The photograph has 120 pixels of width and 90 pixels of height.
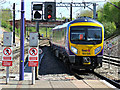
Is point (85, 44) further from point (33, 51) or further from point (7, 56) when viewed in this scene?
point (7, 56)

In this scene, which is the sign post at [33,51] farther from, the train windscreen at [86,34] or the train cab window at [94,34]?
the train cab window at [94,34]

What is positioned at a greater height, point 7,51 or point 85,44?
point 85,44

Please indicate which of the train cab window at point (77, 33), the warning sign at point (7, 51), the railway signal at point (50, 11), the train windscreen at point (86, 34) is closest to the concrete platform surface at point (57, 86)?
the warning sign at point (7, 51)

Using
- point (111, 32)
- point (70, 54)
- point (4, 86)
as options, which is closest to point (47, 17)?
point (70, 54)

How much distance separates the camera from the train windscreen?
618 inches

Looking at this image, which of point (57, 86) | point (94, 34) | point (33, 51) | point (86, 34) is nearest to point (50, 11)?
point (86, 34)

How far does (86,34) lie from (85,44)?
0.67 m

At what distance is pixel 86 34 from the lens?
622 inches

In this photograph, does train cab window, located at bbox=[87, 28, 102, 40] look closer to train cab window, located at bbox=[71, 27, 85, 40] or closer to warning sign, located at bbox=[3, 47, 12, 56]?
train cab window, located at bbox=[71, 27, 85, 40]

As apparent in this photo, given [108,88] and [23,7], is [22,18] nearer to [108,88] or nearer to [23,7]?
[23,7]

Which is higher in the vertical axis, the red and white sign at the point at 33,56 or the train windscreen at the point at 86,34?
the train windscreen at the point at 86,34

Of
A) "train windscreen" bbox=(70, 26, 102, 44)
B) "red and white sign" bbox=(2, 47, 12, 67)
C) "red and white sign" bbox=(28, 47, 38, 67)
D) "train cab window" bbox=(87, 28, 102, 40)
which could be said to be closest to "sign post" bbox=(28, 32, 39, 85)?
"red and white sign" bbox=(28, 47, 38, 67)

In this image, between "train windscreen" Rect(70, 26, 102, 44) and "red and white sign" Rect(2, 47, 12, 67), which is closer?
"red and white sign" Rect(2, 47, 12, 67)

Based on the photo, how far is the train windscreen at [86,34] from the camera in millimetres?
15688
